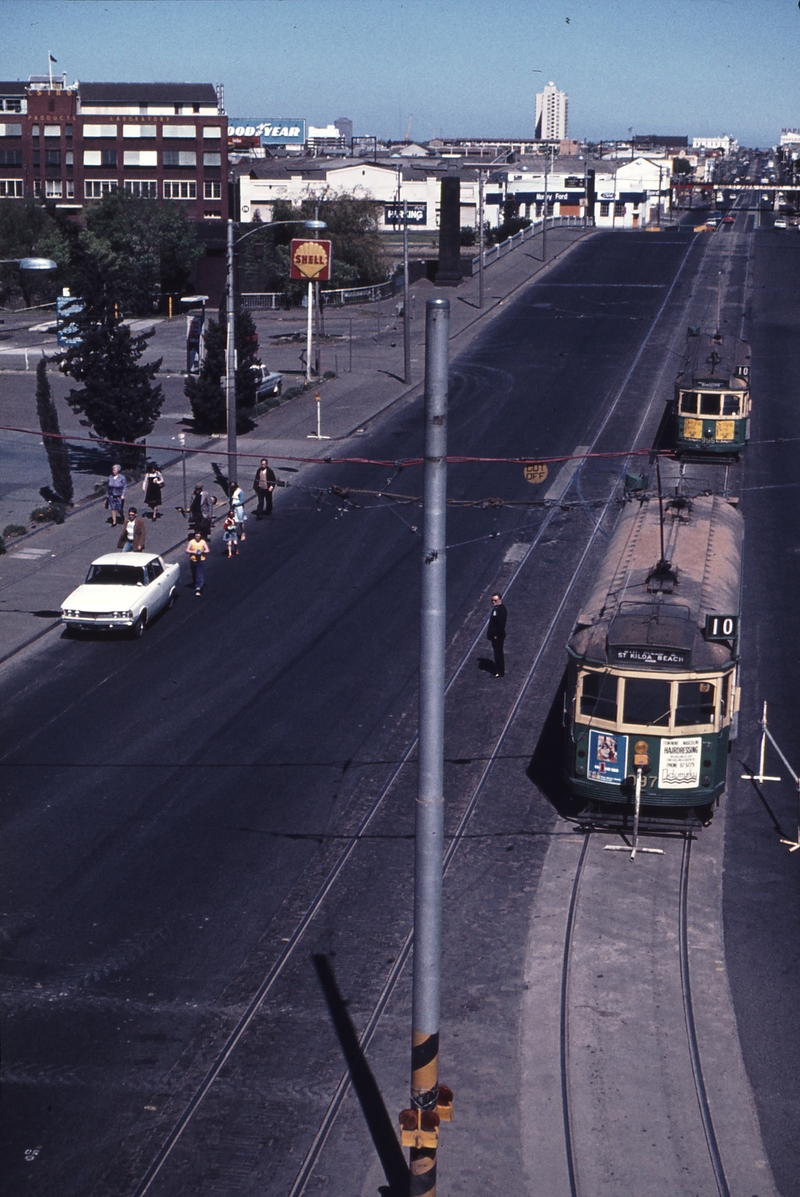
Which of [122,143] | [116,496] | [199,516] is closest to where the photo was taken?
[199,516]

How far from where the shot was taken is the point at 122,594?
984 inches

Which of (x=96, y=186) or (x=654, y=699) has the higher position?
(x=96, y=186)

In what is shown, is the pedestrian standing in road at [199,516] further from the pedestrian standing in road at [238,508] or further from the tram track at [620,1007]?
the tram track at [620,1007]

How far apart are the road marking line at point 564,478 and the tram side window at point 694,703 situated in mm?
17386

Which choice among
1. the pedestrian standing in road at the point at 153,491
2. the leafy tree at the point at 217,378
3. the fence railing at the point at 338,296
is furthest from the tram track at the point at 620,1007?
the fence railing at the point at 338,296

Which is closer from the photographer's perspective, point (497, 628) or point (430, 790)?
point (430, 790)

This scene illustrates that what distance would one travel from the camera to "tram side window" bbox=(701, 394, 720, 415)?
117 ft

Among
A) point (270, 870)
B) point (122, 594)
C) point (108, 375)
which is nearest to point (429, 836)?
point (270, 870)

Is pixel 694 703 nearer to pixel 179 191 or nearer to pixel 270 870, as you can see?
pixel 270 870

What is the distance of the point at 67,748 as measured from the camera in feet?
63.7

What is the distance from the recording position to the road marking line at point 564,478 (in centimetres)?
3459

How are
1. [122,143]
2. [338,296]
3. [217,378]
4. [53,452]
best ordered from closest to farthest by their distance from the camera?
1. [53,452]
2. [217,378]
3. [338,296]
4. [122,143]

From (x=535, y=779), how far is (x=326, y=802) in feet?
10.6

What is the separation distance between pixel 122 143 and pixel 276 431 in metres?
82.7
